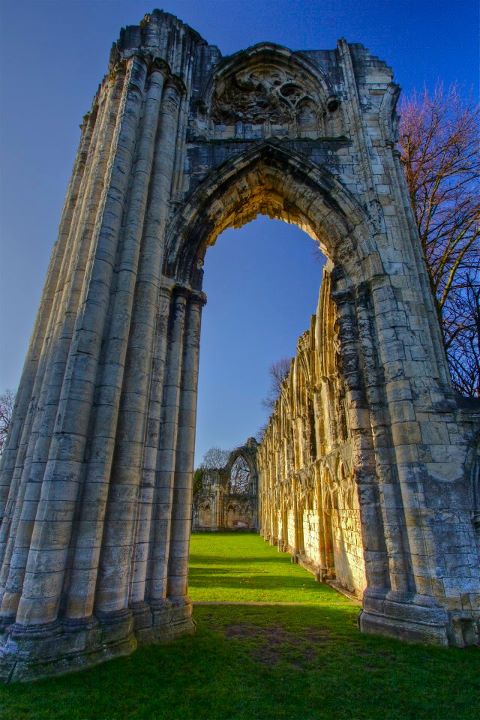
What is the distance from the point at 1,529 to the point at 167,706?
3.55 m

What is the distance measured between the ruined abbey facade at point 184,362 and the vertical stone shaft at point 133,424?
3 centimetres

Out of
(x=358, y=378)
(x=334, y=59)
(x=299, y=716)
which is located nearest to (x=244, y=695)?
(x=299, y=716)

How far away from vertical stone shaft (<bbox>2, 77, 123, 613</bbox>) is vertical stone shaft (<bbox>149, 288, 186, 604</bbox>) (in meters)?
1.67

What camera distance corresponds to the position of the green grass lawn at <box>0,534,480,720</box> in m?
3.24

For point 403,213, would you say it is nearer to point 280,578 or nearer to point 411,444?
point 411,444

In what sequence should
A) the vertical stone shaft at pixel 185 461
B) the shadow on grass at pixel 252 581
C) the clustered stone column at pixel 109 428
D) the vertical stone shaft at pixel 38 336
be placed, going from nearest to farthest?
the clustered stone column at pixel 109 428
the vertical stone shaft at pixel 185 461
the vertical stone shaft at pixel 38 336
the shadow on grass at pixel 252 581

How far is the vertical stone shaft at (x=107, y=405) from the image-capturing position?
4438mm

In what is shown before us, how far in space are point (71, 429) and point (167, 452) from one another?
1629 millimetres

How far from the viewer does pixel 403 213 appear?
753 cm

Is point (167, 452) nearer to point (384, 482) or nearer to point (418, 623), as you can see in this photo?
point (384, 482)

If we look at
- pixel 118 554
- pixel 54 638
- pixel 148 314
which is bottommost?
pixel 54 638

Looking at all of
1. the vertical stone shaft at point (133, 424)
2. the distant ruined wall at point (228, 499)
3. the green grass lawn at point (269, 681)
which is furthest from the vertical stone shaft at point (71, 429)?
the distant ruined wall at point (228, 499)

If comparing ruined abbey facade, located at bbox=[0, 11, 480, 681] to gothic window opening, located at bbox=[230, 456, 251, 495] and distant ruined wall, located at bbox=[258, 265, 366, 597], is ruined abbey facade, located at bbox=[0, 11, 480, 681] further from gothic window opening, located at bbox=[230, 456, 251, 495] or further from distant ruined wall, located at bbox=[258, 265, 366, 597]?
gothic window opening, located at bbox=[230, 456, 251, 495]

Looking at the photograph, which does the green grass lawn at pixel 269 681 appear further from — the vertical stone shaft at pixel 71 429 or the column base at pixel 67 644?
the vertical stone shaft at pixel 71 429
